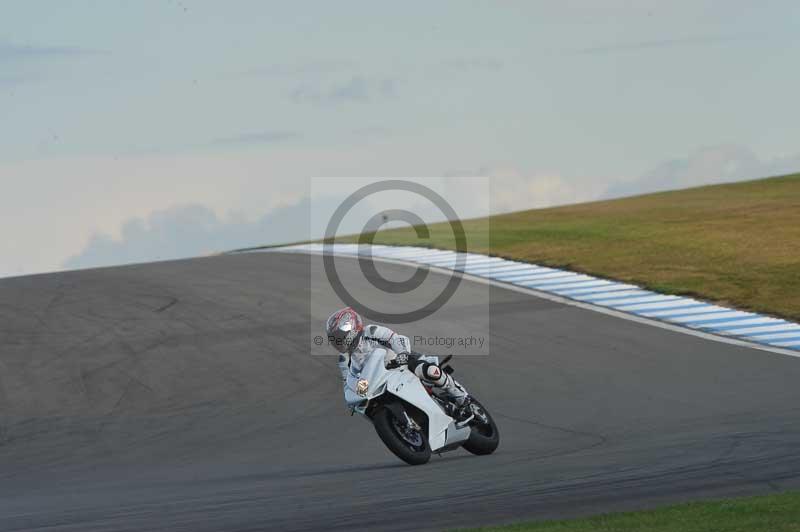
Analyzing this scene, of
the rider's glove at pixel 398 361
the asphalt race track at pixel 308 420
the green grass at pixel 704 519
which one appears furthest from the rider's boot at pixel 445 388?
the green grass at pixel 704 519

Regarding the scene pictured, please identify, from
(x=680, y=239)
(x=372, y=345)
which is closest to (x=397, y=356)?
(x=372, y=345)

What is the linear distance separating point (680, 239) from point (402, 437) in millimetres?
22685

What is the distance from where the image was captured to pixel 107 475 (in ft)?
44.6

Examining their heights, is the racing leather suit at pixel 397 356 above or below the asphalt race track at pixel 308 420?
above

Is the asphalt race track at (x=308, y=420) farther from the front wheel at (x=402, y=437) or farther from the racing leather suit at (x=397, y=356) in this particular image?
the racing leather suit at (x=397, y=356)

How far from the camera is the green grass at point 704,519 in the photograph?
722 centimetres

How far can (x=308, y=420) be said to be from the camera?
15758mm

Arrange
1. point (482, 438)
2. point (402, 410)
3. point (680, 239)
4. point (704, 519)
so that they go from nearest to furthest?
1. point (704, 519)
2. point (402, 410)
3. point (482, 438)
4. point (680, 239)

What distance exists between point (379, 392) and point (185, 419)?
6176mm

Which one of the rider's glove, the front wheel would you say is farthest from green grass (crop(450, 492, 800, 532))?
the rider's glove

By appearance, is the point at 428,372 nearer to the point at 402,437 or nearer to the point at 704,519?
the point at 402,437

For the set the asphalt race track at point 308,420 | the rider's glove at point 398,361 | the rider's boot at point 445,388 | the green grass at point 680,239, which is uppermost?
the green grass at point 680,239

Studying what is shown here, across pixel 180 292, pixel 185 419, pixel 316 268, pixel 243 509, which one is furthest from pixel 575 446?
pixel 316 268

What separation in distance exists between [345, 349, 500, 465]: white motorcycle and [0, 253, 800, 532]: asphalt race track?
1.09ft
